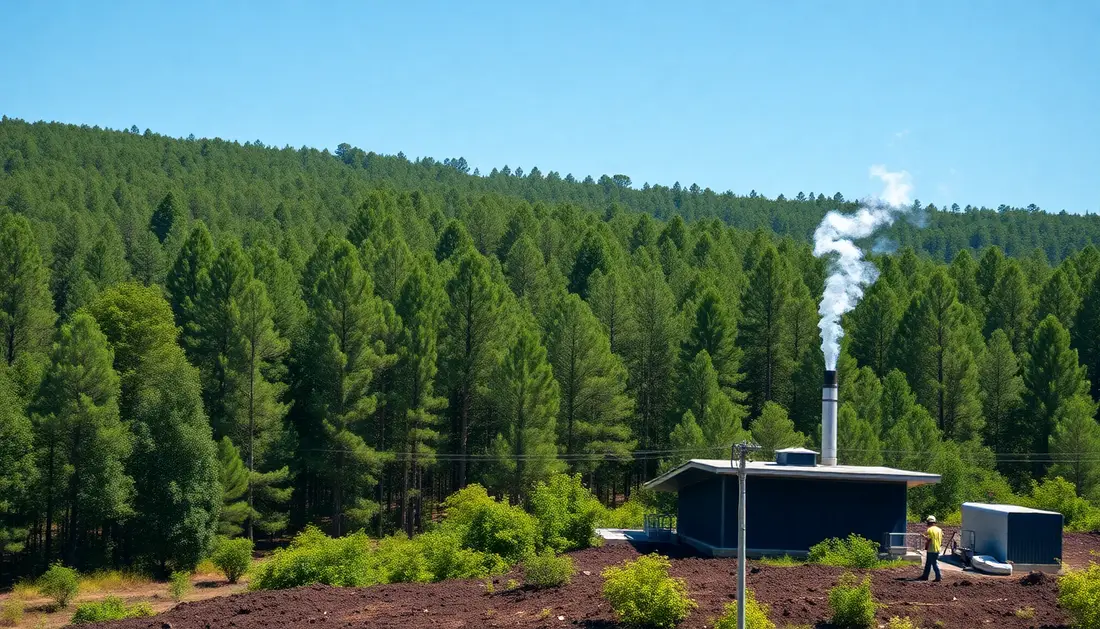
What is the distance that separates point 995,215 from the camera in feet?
639

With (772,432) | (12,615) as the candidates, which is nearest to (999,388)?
(772,432)

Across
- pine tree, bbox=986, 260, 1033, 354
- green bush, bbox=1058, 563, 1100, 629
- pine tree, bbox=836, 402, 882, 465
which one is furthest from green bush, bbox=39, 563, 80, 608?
pine tree, bbox=986, 260, 1033, 354

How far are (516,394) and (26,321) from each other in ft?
83.2

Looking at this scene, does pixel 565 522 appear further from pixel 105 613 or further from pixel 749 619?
pixel 749 619

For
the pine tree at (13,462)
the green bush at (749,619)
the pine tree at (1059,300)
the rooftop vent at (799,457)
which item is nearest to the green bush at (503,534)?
the rooftop vent at (799,457)

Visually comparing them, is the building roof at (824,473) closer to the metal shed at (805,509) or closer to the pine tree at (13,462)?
the metal shed at (805,509)

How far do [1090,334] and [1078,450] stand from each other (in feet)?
51.7

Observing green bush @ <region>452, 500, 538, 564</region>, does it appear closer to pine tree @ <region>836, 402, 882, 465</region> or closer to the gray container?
the gray container

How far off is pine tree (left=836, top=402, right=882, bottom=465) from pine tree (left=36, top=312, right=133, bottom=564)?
29231mm

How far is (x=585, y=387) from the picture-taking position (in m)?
56.9

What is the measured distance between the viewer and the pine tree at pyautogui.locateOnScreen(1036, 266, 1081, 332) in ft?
241

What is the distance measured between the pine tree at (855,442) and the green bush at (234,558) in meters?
24.7

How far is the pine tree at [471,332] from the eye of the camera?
192 feet

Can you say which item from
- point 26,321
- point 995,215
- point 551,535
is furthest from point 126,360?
point 995,215
